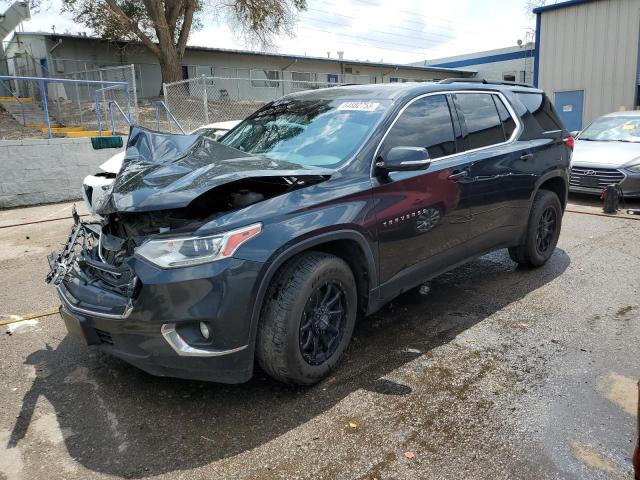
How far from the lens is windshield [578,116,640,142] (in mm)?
9820

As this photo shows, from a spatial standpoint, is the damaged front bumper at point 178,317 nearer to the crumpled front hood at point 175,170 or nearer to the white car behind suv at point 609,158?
the crumpled front hood at point 175,170

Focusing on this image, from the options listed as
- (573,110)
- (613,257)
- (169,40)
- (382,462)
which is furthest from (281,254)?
(169,40)

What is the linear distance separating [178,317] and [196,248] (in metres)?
0.37

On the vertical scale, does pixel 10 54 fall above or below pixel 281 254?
above

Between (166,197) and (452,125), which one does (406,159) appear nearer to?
(452,125)

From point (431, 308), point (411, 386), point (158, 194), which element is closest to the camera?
point (158, 194)

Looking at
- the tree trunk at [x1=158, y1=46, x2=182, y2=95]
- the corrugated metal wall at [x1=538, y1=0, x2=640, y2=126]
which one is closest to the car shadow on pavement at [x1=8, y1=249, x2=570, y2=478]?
the corrugated metal wall at [x1=538, y1=0, x2=640, y2=126]

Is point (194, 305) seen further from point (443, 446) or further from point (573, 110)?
point (573, 110)

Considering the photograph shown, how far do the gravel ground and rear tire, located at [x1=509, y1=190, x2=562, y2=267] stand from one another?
78 cm

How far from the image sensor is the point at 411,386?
128 inches

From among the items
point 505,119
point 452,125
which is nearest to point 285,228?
point 452,125

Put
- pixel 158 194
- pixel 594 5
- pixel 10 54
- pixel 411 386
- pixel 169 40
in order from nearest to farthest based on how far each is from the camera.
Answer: pixel 158 194
pixel 411 386
pixel 594 5
pixel 169 40
pixel 10 54

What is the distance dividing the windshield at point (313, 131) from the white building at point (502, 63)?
36.2 meters

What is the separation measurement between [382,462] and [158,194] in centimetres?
181
